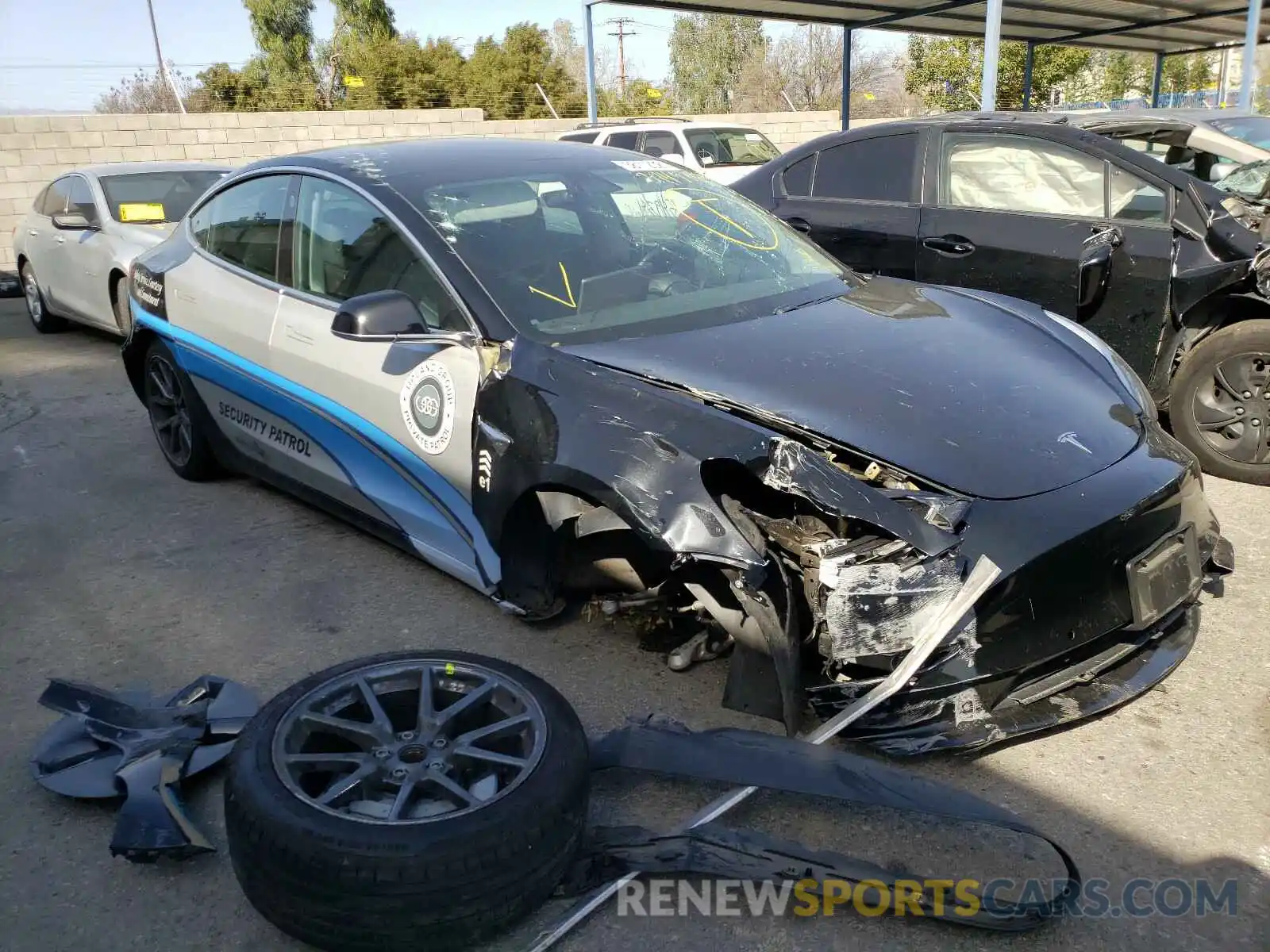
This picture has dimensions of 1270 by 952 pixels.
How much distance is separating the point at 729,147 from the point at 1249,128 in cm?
827

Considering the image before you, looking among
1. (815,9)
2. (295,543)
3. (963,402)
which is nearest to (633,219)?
(963,402)

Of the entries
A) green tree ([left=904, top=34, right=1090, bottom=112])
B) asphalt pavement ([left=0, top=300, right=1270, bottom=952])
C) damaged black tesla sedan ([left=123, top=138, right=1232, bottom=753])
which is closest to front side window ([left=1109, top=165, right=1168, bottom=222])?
asphalt pavement ([left=0, top=300, right=1270, bottom=952])

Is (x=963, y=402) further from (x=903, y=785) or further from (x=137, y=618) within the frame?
(x=137, y=618)

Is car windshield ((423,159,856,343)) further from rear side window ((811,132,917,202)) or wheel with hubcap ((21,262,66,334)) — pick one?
wheel with hubcap ((21,262,66,334))

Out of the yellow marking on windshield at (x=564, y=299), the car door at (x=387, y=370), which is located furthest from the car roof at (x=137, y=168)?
the yellow marking on windshield at (x=564, y=299)

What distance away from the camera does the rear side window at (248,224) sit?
4.34m

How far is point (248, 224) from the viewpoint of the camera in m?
4.56

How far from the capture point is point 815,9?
16.7 meters

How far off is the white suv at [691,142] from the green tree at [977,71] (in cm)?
1698

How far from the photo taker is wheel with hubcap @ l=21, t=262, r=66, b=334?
984cm

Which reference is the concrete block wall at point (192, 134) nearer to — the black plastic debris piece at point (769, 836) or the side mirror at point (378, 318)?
the side mirror at point (378, 318)

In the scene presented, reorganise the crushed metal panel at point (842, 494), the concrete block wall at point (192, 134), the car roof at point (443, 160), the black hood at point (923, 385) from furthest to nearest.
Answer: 1. the concrete block wall at point (192, 134)
2. the car roof at point (443, 160)
3. the black hood at point (923, 385)
4. the crushed metal panel at point (842, 494)

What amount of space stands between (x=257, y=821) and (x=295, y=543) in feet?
8.11

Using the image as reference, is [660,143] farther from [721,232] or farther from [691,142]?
[721,232]
